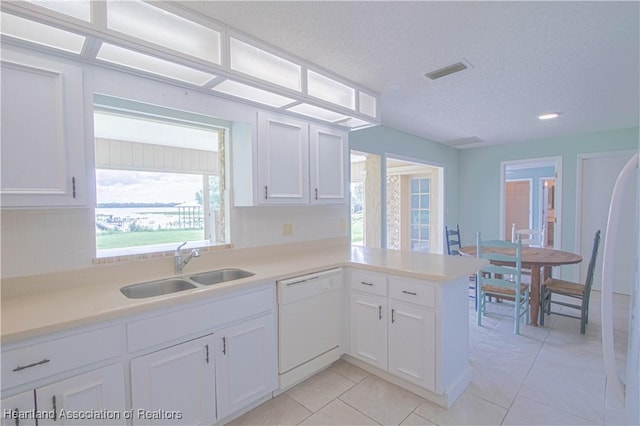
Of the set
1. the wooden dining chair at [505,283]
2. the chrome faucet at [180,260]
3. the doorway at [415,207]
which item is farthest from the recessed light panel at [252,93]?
the doorway at [415,207]

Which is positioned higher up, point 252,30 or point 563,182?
point 252,30

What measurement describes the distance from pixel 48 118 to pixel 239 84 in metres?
1.01

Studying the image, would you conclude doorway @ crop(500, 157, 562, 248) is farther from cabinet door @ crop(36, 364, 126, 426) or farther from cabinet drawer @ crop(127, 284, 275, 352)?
cabinet door @ crop(36, 364, 126, 426)

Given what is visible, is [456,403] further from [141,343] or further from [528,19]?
[528,19]

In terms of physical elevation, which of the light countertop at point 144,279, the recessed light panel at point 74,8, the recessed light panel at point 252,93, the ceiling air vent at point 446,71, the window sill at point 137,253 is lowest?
the light countertop at point 144,279

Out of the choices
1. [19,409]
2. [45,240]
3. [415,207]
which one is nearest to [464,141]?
[415,207]

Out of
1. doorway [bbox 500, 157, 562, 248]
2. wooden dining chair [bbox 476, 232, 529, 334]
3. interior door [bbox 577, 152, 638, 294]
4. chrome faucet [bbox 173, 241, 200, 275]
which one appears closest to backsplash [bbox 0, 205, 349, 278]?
chrome faucet [bbox 173, 241, 200, 275]

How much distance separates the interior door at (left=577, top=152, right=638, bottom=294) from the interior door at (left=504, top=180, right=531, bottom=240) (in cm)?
393

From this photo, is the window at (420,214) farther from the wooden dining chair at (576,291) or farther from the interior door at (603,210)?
the wooden dining chair at (576,291)

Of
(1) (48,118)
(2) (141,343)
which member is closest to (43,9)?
(1) (48,118)

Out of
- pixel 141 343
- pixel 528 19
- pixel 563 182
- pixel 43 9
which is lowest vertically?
pixel 141 343

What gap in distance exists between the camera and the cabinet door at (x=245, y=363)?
1.73m

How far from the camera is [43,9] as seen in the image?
126cm

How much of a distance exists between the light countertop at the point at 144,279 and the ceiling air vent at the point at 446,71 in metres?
1.48
